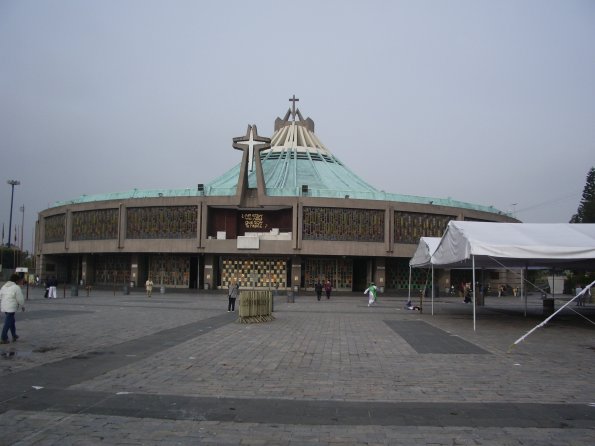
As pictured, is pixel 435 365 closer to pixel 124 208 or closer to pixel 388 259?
pixel 388 259

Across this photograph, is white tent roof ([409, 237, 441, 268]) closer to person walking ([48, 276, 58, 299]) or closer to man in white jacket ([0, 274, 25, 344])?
man in white jacket ([0, 274, 25, 344])

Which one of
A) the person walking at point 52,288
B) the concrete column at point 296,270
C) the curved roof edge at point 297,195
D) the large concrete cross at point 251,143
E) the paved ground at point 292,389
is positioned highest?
the large concrete cross at point 251,143

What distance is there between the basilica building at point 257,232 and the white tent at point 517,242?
2815 cm

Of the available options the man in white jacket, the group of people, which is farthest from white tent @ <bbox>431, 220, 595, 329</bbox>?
the group of people

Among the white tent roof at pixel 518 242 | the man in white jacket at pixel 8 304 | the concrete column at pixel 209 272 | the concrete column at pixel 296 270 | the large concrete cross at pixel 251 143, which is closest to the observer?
the man in white jacket at pixel 8 304

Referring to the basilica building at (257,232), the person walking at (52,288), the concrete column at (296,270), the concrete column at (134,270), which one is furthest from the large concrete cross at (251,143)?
the person walking at (52,288)

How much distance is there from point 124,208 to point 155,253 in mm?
5297

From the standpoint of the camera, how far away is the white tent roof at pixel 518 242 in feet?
56.6

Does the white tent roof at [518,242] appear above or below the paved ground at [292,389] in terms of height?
above

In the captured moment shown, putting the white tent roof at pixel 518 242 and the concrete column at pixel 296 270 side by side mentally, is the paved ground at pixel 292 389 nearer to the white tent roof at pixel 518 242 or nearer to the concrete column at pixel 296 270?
the white tent roof at pixel 518 242

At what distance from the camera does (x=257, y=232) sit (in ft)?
175

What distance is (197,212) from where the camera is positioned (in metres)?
50.8

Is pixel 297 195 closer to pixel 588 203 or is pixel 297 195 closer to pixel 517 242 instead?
pixel 517 242

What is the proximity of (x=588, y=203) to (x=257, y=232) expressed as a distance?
187ft
